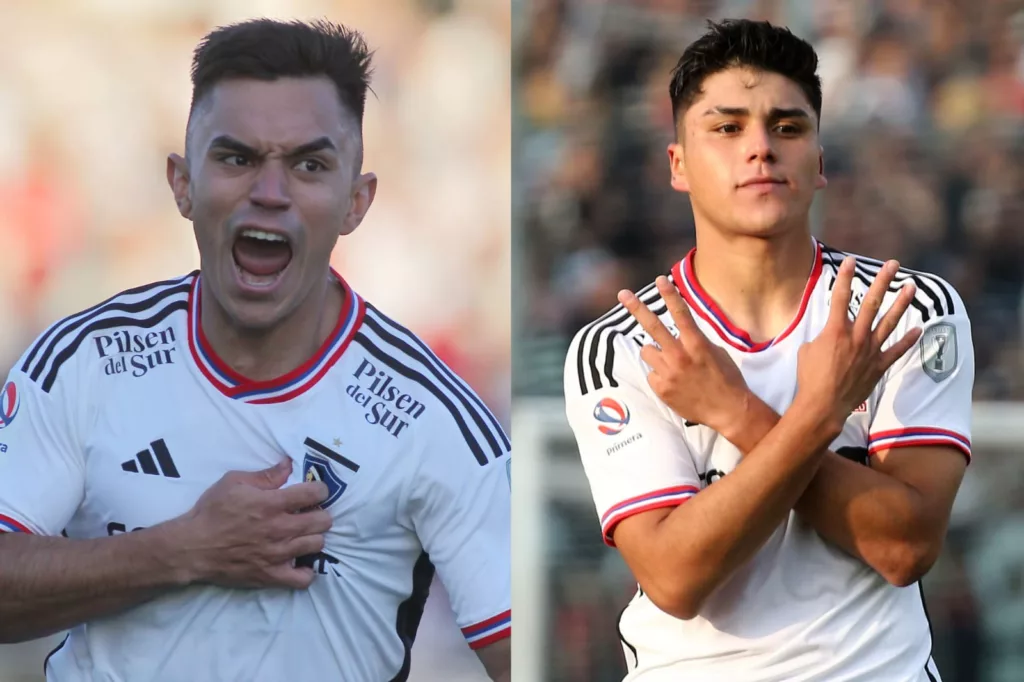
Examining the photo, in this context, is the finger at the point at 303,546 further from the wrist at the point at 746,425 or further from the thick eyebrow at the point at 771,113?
the thick eyebrow at the point at 771,113

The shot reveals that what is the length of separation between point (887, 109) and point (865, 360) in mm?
987

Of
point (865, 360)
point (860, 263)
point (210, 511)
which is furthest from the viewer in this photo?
point (210, 511)

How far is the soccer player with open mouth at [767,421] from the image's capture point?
150 centimetres

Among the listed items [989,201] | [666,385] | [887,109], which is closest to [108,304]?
[666,385]

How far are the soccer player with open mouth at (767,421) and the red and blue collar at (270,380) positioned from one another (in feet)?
1.72

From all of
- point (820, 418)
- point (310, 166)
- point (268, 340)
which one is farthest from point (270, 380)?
point (820, 418)

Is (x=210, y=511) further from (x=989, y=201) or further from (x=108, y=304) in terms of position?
(x=989, y=201)

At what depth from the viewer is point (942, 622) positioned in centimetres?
223

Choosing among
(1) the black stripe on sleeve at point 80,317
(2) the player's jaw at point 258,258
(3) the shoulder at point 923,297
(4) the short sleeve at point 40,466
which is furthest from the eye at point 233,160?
(3) the shoulder at point 923,297

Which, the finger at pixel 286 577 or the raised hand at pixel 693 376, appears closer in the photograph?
the raised hand at pixel 693 376

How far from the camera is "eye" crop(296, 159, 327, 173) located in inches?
83.8

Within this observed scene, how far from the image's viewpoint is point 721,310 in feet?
5.84

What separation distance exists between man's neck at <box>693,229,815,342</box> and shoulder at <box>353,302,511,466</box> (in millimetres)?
561

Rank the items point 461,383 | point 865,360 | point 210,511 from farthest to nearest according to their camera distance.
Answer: point 461,383 → point 210,511 → point 865,360
